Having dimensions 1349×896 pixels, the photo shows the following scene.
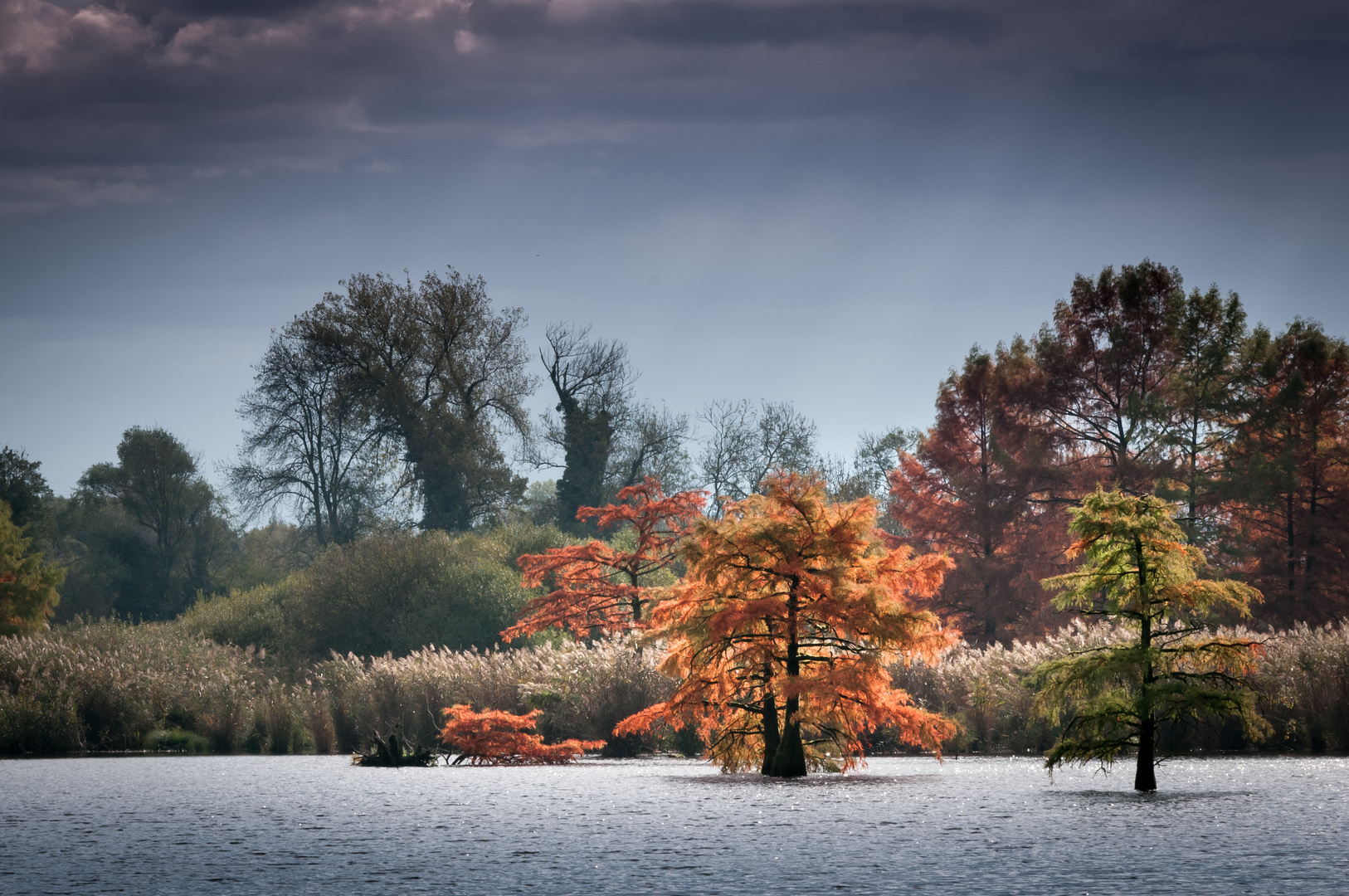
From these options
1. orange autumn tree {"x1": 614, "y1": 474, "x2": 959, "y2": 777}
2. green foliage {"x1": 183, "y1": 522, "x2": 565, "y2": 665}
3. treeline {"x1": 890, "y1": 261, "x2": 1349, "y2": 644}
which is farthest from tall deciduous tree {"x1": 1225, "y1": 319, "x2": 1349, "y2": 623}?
green foliage {"x1": 183, "y1": 522, "x2": 565, "y2": 665}

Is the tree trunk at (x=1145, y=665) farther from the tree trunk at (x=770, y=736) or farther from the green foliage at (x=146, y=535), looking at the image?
the green foliage at (x=146, y=535)

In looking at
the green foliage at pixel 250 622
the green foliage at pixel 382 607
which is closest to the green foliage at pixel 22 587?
the green foliage at pixel 250 622

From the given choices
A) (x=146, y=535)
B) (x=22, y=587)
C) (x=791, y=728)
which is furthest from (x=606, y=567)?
(x=146, y=535)

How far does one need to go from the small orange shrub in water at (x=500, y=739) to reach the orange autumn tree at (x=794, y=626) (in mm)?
3482

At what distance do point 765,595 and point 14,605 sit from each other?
32.7 metres

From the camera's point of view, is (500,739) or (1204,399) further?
(1204,399)

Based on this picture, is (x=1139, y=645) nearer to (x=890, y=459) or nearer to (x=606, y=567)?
(x=606, y=567)

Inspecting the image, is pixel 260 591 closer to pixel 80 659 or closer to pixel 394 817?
pixel 80 659

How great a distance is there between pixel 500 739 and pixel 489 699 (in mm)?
2945

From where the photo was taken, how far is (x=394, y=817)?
1091 cm

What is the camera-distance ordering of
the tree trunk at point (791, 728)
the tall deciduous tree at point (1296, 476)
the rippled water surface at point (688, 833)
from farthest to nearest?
the tall deciduous tree at point (1296, 476) → the tree trunk at point (791, 728) → the rippled water surface at point (688, 833)

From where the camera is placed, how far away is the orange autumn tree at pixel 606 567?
24844 millimetres

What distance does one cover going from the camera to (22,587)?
38250mm

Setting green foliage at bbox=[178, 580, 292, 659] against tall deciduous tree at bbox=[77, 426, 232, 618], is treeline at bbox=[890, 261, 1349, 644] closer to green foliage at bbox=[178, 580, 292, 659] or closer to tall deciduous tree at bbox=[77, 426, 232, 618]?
green foliage at bbox=[178, 580, 292, 659]
